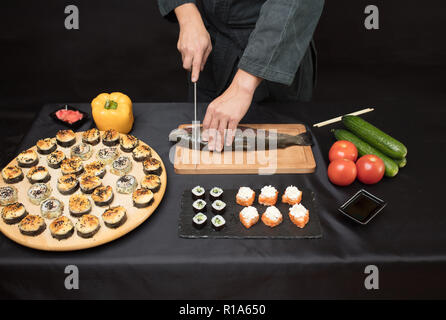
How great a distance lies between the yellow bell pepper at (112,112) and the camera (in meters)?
2.10

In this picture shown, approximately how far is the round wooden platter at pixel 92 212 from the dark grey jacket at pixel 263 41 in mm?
773

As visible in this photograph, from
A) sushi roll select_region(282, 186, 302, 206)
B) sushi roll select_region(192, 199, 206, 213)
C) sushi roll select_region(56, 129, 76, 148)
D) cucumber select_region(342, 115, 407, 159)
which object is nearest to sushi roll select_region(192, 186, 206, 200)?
sushi roll select_region(192, 199, 206, 213)

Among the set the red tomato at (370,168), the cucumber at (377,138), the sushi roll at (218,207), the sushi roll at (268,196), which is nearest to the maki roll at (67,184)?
the sushi roll at (218,207)

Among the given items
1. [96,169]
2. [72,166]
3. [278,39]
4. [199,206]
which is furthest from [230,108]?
[72,166]

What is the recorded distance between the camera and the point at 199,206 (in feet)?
5.58

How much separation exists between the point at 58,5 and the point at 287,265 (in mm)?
4033

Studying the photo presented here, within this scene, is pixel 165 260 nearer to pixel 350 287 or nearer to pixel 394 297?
pixel 350 287

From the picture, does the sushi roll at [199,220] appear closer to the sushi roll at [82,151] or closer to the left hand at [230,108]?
the left hand at [230,108]

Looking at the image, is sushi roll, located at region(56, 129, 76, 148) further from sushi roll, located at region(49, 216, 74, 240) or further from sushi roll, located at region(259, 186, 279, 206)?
sushi roll, located at region(259, 186, 279, 206)

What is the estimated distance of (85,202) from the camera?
5.42 ft

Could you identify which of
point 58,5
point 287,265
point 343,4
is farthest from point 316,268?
point 58,5

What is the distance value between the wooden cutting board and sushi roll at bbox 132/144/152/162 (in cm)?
15

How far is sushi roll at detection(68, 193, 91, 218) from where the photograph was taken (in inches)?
63.6

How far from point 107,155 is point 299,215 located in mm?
1016
